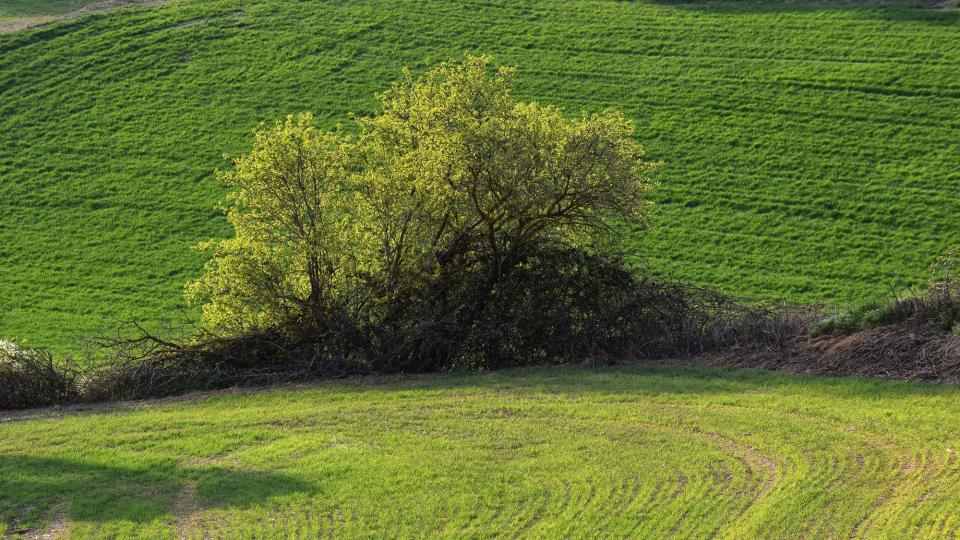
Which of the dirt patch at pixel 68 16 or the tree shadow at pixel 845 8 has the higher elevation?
the dirt patch at pixel 68 16

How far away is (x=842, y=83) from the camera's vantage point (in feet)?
159

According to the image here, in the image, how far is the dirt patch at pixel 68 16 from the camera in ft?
195

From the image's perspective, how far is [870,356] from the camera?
69.8ft

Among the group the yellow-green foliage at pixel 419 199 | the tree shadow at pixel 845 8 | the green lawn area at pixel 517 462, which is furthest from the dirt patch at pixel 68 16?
the green lawn area at pixel 517 462

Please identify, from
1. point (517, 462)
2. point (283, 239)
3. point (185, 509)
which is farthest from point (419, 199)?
point (185, 509)

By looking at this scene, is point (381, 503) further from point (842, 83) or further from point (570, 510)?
point (842, 83)

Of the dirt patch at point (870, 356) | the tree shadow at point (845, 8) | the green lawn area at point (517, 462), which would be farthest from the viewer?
the tree shadow at point (845, 8)

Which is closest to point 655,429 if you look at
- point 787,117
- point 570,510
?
point 570,510

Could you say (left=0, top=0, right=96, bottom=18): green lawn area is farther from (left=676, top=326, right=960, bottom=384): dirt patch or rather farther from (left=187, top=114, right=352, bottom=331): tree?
(left=676, top=326, right=960, bottom=384): dirt patch

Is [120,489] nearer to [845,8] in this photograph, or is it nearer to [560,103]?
[560,103]

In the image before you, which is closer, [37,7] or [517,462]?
[517,462]

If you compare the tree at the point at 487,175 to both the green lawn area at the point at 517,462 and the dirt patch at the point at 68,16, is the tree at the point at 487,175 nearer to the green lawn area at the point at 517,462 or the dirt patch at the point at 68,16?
the green lawn area at the point at 517,462

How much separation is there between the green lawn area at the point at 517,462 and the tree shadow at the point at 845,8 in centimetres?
3751

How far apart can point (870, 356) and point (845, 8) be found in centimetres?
3833
